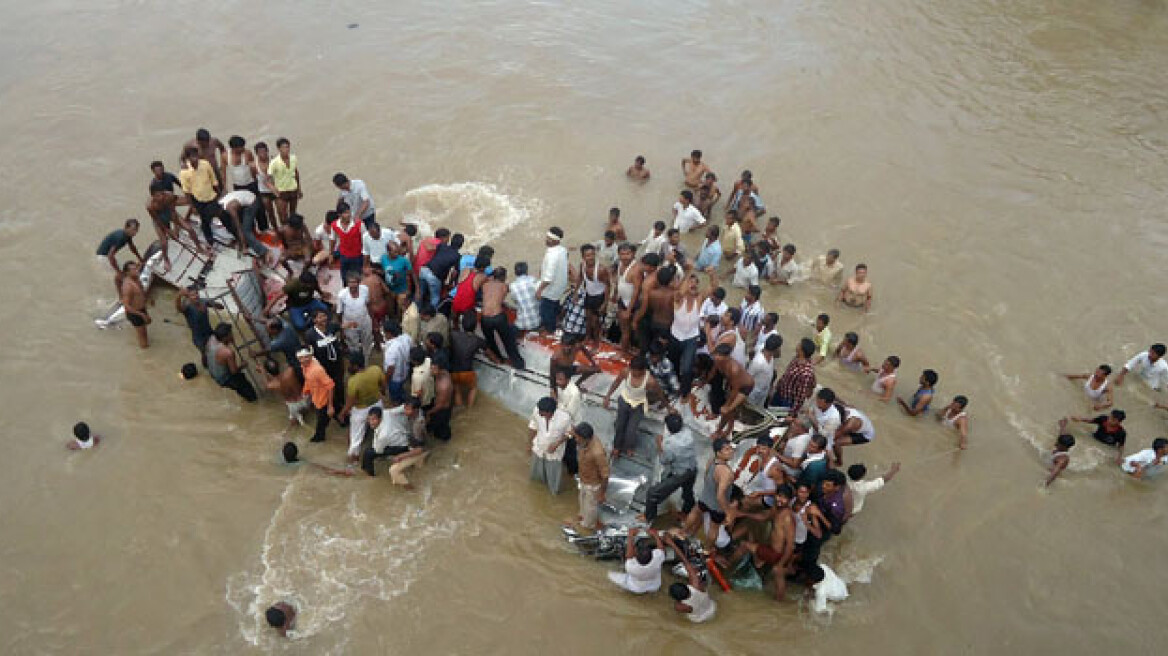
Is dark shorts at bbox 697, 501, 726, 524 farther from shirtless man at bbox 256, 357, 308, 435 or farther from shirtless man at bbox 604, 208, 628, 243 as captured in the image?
shirtless man at bbox 604, 208, 628, 243

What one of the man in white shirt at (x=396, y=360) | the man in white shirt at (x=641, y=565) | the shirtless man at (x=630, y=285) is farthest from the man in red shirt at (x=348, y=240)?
the man in white shirt at (x=641, y=565)

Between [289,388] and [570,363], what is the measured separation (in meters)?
3.10

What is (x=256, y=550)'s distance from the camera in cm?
734

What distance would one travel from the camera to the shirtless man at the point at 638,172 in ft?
43.0

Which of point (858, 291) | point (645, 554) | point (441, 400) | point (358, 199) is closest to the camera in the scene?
point (645, 554)

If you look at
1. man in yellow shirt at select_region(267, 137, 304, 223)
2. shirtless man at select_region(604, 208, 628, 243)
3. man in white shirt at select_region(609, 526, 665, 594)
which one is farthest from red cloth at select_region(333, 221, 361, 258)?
man in white shirt at select_region(609, 526, 665, 594)

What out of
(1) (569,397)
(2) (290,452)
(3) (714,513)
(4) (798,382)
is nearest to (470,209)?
(2) (290,452)

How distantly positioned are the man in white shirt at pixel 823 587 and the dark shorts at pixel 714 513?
3.14 ft

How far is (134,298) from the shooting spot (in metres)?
8.95

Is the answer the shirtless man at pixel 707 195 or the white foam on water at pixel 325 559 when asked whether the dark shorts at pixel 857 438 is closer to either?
the white foam on water at pixel 325 559

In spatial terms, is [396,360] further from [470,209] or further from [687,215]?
[687,215]

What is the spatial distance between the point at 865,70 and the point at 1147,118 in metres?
5.61

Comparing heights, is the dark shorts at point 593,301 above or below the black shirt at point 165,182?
below

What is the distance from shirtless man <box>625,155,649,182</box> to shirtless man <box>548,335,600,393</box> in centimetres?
526
